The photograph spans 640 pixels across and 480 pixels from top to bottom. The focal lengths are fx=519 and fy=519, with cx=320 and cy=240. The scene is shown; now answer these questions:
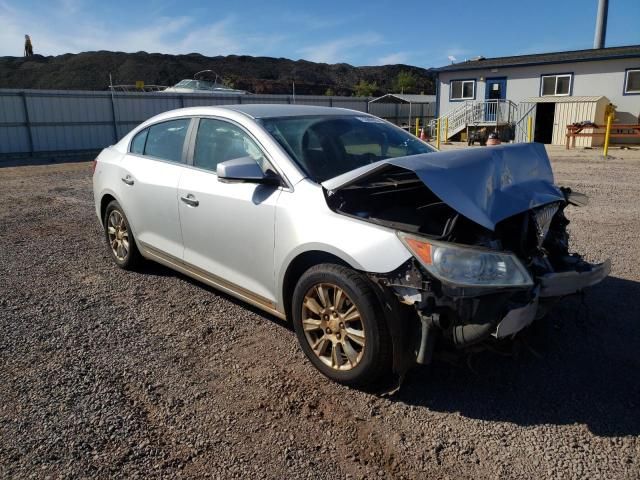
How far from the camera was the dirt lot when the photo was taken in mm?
2516

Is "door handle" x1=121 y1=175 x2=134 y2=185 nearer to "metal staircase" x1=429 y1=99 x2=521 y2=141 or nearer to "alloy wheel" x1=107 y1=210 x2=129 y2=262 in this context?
"alloy wheel" x1=107 y1=210 x2=129 y2=262

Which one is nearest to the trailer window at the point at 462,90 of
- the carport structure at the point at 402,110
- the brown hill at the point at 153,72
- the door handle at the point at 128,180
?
the carport structure at the point at 402,110

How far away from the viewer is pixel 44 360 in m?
3.53

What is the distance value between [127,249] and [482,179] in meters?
3.65

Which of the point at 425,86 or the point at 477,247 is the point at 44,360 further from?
the point at 425,86

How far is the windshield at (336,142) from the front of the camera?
3.61m

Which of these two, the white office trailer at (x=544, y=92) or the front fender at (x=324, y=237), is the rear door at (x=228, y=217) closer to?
the front fender at (x=324, y=237)

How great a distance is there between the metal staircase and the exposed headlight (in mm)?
25492

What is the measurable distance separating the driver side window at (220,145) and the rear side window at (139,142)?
103 cm

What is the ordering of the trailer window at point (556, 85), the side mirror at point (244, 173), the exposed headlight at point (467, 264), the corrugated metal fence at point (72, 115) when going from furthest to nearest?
1. the trailer window at point (556, 85)
2. the corrugated metal fence at point (72, 115)
3. the side mirror at point (244, 173)
4. the exposed headlight at point (467, 264)

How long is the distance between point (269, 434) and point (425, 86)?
304 ft

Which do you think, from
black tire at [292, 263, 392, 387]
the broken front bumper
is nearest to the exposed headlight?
the broken front bumper

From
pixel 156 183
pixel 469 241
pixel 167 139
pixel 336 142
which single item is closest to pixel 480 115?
pixel 167 139

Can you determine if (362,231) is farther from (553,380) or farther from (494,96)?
(494,96)
